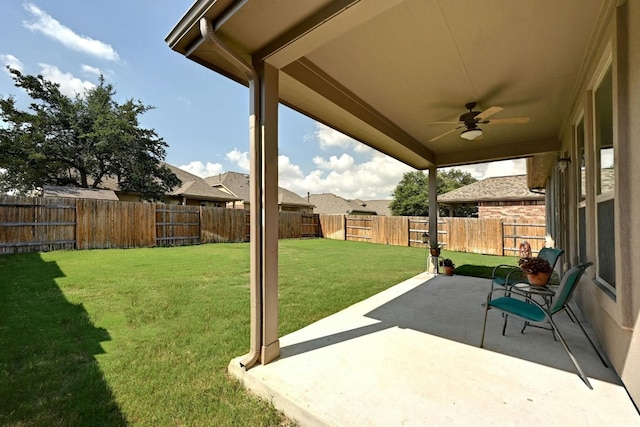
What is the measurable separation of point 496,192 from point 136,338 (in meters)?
17.7

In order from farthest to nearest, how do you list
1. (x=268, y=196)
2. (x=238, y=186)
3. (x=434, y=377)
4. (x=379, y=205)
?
1. (x=379, y=205)
2. (x=238, y=186)
3. (x=268, y=196)
4. (x=434, y=377)

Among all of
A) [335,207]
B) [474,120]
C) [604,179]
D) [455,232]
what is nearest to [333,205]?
[335,207]

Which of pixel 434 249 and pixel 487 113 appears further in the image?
pixel 434 249

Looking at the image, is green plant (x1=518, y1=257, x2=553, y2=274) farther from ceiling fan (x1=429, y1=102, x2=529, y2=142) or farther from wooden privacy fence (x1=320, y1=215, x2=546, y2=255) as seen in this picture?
wooden privacy fence (x1=320, y1=215, x2=546, y2=255)

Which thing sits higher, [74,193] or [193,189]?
[193,189]

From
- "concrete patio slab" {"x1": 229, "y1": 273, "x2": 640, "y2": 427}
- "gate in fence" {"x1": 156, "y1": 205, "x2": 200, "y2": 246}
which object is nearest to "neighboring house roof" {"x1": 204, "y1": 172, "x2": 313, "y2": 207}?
"gate in fence" {"x1": 156, "y1": 205, "x2": 200, "y2": 246}

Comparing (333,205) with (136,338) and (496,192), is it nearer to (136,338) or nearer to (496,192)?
(496,192)

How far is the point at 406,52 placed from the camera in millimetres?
A: 2465

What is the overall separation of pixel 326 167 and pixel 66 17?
23280 millimetres

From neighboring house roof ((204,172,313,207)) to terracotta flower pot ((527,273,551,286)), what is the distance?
67.4 ft

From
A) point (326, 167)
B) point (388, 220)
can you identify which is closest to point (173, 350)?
point (388, 220)

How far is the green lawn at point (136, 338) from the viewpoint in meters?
1.72

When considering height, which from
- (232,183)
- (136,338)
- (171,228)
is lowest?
(136,338)

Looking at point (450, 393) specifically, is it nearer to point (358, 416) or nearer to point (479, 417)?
point (479, 417)
